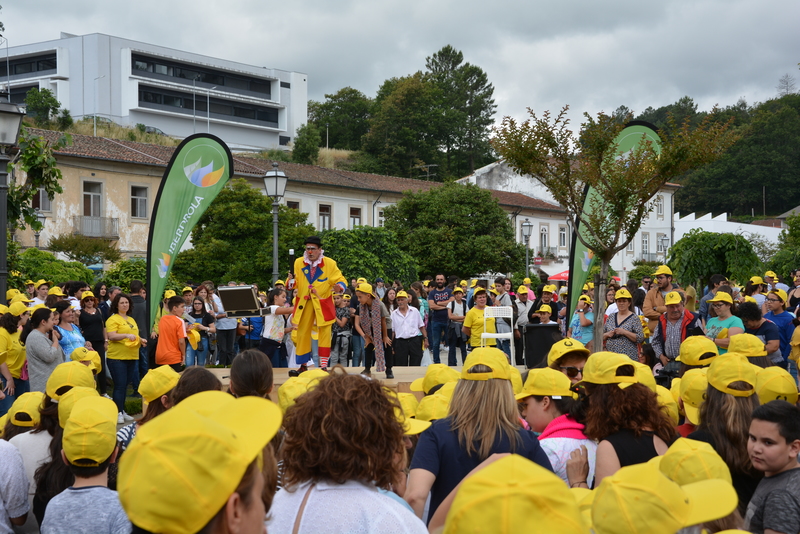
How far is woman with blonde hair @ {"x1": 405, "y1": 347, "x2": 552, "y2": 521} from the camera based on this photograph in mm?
3547

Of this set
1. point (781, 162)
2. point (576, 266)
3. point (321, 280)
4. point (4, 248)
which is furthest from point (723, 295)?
point (781, 162)

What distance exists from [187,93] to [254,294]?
64465 millimetres

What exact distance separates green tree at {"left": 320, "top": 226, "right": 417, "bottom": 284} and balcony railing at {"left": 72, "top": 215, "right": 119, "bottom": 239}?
451 inches

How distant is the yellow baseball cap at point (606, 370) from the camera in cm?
414

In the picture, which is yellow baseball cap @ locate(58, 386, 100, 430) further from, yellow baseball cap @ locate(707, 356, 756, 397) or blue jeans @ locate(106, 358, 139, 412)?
blue jeans @ locate(106, 358, 139, 412)

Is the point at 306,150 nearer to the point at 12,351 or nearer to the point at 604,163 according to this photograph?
the point at 604,163

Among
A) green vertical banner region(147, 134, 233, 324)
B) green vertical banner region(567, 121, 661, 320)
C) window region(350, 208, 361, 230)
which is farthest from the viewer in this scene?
window region(350, 208, 361, 230)

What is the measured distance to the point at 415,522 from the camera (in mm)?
2510

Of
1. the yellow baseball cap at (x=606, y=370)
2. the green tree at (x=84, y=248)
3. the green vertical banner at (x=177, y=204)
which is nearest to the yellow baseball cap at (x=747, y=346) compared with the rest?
the yellow baseball cap at (x=606, y=370)

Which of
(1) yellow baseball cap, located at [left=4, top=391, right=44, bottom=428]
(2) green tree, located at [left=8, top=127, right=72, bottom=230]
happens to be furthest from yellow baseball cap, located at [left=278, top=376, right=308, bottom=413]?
(2) green tree, located at [left=8, top=127, right=72, bottom=230]

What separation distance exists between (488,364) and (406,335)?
10.3 meters

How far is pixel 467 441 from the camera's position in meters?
3.57

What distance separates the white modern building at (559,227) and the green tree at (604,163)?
138 feet

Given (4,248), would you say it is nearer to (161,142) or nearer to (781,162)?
(161,142)
